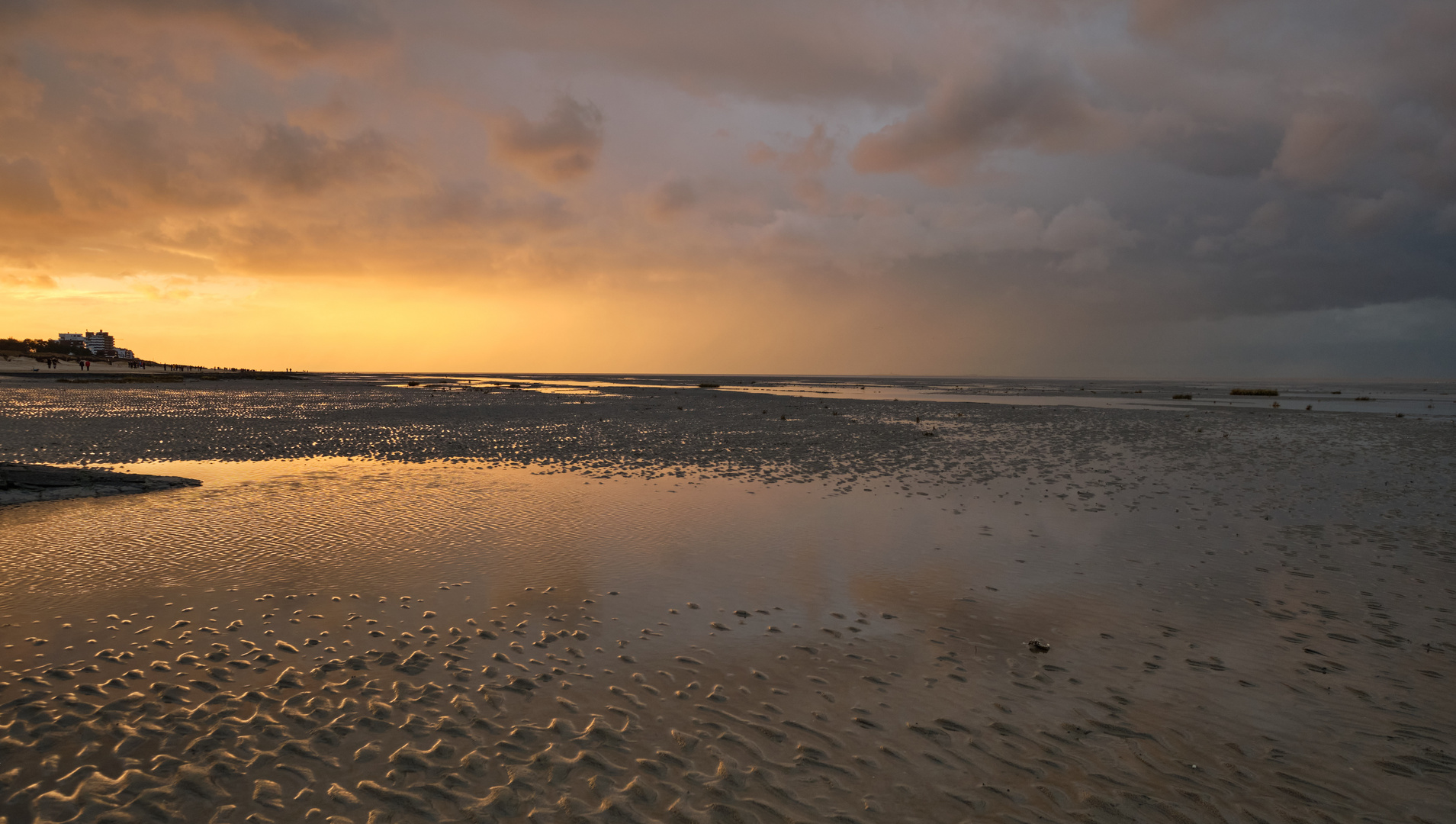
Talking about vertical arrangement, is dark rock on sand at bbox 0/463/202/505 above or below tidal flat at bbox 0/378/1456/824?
above

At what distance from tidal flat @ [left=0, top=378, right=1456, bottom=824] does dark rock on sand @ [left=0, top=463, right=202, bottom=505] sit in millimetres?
726

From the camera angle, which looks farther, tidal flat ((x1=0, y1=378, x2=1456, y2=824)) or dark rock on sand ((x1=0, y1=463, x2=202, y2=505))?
dark rock on sand ((x1=0, y1=463, x2=202, y2=505))

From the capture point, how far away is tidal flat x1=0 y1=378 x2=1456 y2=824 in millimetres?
5750

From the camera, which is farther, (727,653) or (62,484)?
(62,484)

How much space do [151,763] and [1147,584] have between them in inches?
557

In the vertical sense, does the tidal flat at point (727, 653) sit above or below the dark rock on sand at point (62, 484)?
below

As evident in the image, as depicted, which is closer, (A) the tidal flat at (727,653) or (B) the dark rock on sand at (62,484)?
(A) the tidal flat at (727,653)

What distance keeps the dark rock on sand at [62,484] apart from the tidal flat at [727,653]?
73cm

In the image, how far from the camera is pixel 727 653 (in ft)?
28.5

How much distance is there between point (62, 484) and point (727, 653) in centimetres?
2030

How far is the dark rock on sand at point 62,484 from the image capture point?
16.6 m

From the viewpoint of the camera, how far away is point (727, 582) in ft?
37.9

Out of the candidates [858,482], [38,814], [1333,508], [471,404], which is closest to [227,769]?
[38,814]

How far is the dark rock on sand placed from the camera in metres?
16.6
